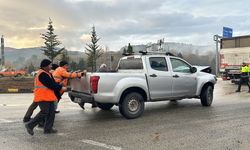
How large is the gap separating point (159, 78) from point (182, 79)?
105cm

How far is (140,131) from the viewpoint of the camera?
7363 millimetres

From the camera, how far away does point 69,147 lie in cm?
606

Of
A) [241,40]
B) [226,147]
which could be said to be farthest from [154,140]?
[241,40]

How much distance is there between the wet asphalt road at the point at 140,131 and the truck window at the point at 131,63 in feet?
4.75

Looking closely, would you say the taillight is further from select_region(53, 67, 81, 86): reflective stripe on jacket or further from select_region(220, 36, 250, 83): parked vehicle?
select_region(220, 36, 250, 83): parked vehicle

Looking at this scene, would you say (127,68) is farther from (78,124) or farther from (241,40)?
(241,40)

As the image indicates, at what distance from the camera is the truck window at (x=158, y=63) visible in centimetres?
958

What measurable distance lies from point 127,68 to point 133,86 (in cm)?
141

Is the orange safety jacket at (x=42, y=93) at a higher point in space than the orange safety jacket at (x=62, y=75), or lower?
lower

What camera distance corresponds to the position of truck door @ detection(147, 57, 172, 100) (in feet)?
30.7

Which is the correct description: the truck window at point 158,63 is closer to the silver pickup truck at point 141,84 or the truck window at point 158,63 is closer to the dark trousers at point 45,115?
the silver pickup truck at point 141,84

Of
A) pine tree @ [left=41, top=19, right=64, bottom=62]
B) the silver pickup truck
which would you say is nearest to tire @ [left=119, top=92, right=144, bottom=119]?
the silver pickup truck

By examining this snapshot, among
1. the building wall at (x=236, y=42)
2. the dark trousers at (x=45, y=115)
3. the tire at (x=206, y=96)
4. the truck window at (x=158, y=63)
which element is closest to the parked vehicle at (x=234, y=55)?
the building wall at (x=236, y=42)

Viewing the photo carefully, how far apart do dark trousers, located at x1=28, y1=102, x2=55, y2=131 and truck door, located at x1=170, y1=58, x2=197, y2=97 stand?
4165mm
